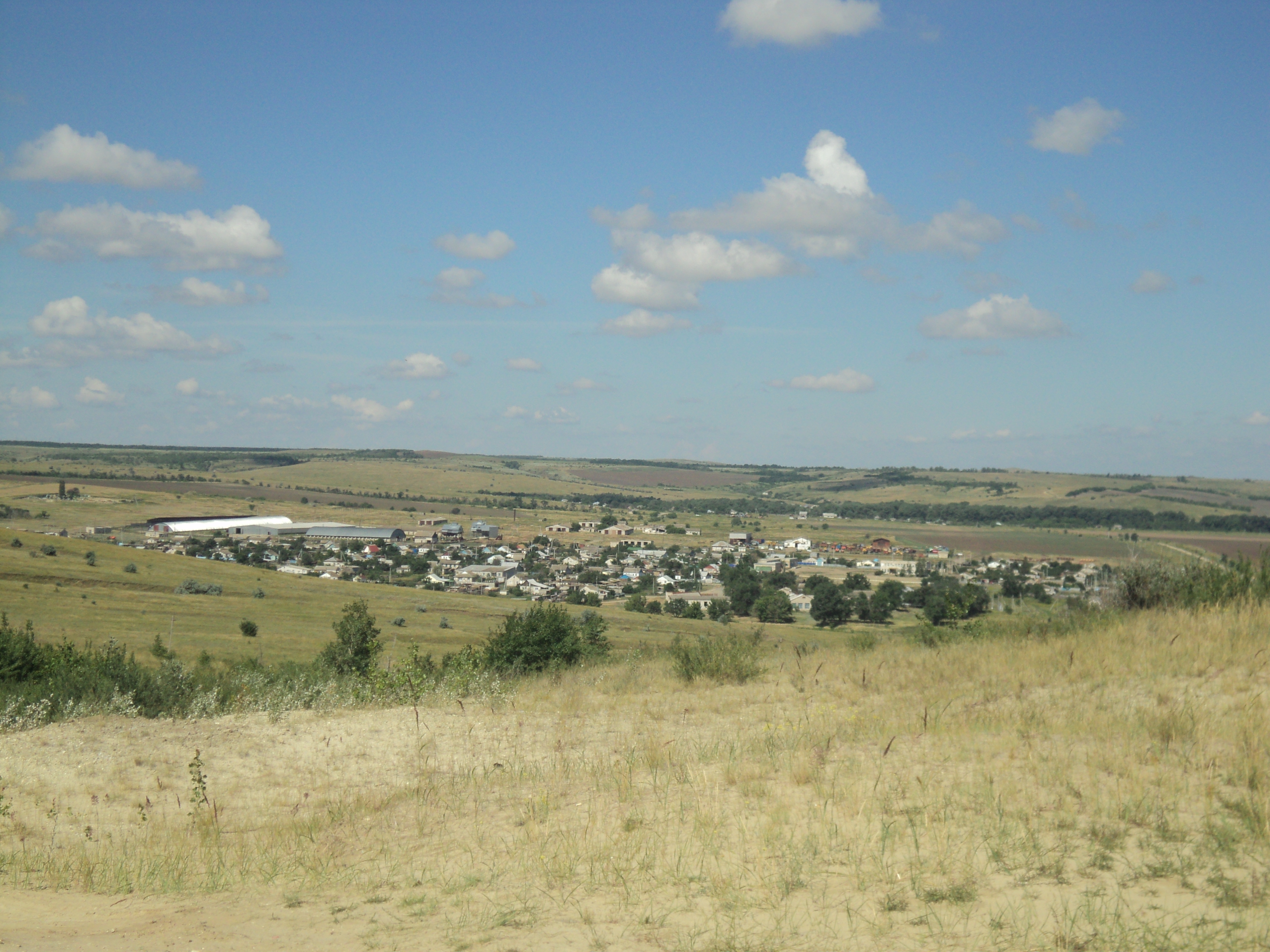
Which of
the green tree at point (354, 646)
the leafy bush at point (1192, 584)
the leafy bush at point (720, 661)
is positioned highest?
the leafy bush at point (1192, 584)

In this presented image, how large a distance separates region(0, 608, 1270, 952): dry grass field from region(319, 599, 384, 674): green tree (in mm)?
9845

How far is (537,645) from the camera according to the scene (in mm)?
19922

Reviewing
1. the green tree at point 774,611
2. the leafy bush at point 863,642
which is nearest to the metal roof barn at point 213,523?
the green tree at point 774,611

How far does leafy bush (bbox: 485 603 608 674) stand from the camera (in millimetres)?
19125

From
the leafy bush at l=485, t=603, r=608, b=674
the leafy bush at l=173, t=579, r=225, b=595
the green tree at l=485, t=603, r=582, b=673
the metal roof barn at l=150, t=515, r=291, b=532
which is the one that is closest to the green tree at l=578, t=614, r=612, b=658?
the leafy bush at l=485, t=603, r=608, b=674

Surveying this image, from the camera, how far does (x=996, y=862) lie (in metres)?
5.64

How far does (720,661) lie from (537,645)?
23.6 ft

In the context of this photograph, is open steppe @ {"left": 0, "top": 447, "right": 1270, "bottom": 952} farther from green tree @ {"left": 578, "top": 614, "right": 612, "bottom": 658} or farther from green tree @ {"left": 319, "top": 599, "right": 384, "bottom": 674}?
green tree @ {"left": 319, "top": 599, "right": 384, "bottom": 674}

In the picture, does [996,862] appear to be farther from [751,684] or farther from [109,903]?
[751,684]

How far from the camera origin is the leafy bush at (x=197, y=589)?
159ft

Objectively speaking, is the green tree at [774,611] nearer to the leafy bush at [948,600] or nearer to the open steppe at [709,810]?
the leafy bush at [948,600]

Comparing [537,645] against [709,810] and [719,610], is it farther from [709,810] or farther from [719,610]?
[719,610]

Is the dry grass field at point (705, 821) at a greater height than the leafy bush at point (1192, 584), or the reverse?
the leafy bush at point (1192, 584)

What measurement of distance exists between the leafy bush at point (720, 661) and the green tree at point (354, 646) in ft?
31.7
